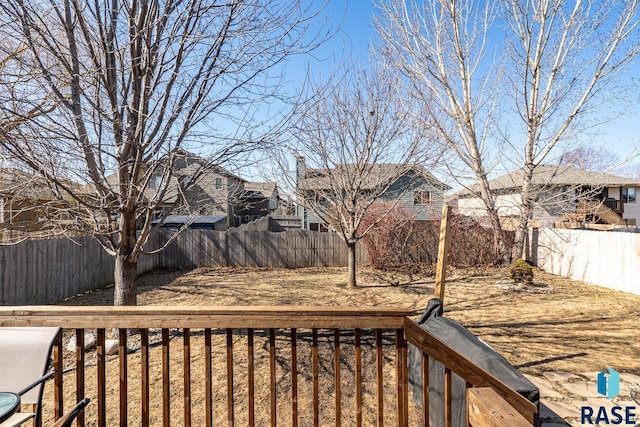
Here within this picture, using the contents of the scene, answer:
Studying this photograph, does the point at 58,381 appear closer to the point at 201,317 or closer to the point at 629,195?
Result: the point at 201,317

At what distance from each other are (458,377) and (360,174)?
4788 mm

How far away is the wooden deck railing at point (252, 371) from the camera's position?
1.54 meters

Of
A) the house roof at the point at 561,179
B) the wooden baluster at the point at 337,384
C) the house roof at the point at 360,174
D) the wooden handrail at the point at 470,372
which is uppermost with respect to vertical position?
the house roof at the point at 561,179

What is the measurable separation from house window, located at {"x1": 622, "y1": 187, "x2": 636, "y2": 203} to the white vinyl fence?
565 inches

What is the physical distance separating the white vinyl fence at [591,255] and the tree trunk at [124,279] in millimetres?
9578

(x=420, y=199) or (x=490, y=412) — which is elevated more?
(x=420, y=199)

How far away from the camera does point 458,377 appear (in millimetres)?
2248

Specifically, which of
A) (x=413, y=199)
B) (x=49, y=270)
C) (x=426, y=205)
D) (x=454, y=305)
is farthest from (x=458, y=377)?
(x=413, y=199)

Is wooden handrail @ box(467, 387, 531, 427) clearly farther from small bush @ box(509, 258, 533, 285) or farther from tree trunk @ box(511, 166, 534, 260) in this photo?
tree trunk @ box(511, 166, 534, 260)

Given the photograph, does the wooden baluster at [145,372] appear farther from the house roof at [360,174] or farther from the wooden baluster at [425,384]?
the house roof at [360,174]

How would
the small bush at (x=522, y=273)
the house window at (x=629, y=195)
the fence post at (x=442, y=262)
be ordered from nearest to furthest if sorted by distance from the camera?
the fence post at (x=442, y=262) → the small bush at (x=522, y=273) → the house window at (x=629, y=195)

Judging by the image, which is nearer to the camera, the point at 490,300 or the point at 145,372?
the point at 145,372

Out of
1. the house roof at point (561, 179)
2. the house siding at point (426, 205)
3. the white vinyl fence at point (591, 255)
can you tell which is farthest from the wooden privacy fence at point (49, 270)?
the white vinyl fence at point (591, 255)

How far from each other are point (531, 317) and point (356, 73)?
5391mm
